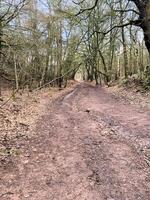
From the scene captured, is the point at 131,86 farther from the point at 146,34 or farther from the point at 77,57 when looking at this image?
the point at 77,57

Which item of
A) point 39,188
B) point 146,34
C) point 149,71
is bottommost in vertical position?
point 39,188

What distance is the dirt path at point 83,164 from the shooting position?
16.8ft

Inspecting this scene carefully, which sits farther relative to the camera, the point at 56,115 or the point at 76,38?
the point at 76,38

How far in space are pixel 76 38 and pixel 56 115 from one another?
21.0 meters

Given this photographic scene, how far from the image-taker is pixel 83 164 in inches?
248

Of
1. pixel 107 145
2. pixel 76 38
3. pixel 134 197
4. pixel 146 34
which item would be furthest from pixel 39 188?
pixel 76 38

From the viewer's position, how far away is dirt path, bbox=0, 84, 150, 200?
5116 mm

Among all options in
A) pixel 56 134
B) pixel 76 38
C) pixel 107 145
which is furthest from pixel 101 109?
pixel 76 38

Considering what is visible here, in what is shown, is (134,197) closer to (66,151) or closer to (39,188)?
(39,188)

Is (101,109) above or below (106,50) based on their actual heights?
below

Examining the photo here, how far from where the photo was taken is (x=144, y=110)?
1196cm

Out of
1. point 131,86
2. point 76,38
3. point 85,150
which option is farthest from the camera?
point 76,38

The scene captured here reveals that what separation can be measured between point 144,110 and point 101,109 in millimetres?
1828

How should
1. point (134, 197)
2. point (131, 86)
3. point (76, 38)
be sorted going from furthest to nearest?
1. point (76, 38)
2. point (131, 86)
3. point (134, 197)
